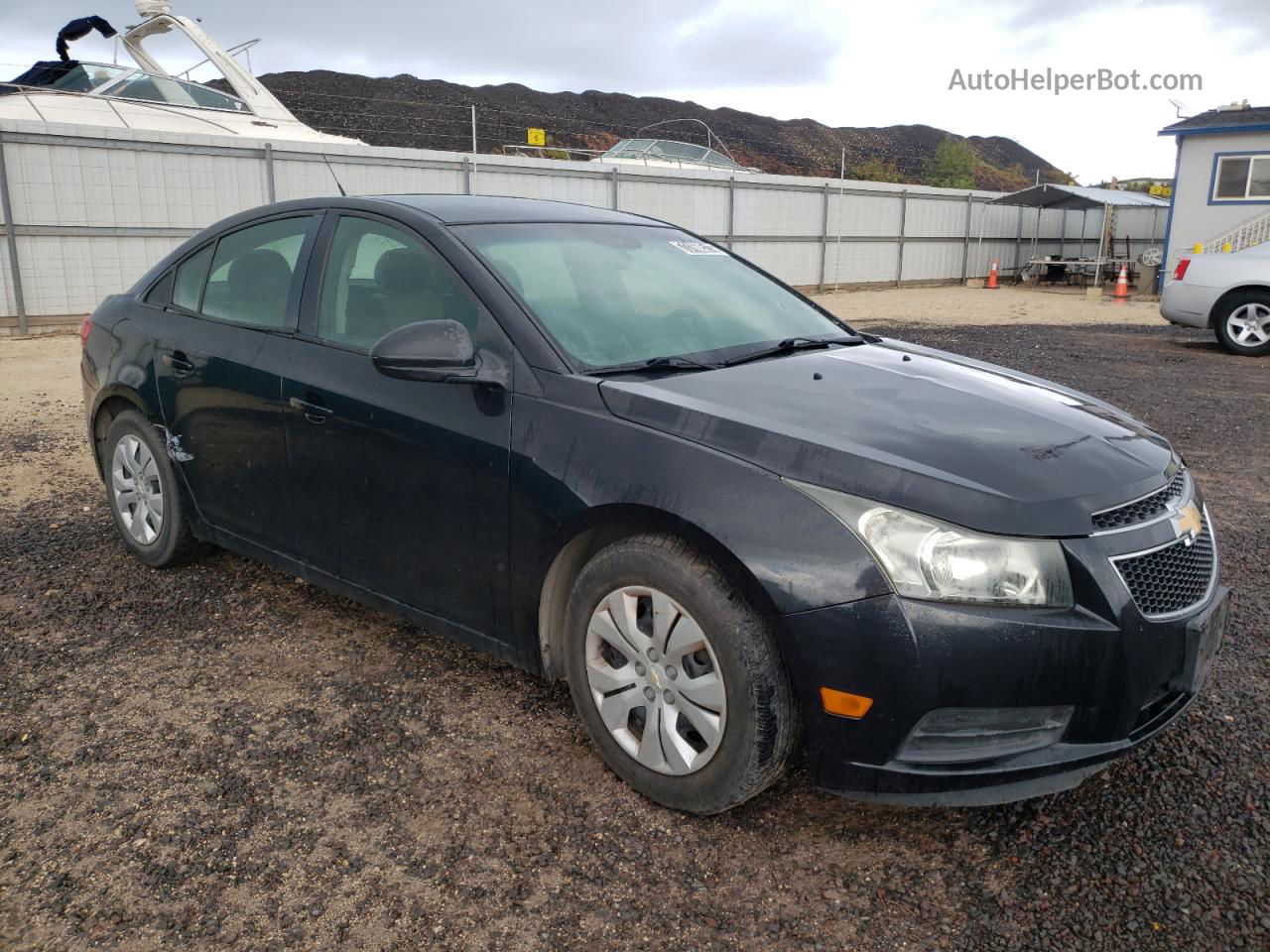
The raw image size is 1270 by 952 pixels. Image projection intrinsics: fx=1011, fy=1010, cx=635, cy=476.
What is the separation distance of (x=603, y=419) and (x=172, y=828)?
1534 mm

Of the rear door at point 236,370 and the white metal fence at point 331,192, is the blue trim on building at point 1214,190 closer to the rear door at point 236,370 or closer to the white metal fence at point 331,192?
the white metal fence at point 331,192

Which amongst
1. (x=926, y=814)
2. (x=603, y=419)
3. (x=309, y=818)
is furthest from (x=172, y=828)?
(x=926, y=814)

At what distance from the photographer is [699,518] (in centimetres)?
244

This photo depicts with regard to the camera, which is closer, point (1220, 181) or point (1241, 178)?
point (1241, 178)

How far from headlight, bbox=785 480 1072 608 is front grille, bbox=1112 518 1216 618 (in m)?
0.20

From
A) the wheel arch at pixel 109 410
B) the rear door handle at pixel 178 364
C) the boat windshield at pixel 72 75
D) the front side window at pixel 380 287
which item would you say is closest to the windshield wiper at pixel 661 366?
the front side window at pixel 380 287

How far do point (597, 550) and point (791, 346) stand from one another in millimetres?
1088

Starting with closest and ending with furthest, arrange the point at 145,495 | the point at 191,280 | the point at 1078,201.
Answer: the point at 191,280 < the point at 145,495 < the point at 1078,201

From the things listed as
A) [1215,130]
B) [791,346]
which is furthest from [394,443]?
[1215,130]

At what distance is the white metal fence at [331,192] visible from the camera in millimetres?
13688

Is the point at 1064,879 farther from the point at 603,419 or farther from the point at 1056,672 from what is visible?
the point at 603,419

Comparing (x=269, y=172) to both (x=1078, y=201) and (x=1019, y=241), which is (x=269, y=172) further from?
(x=1019, y=241)

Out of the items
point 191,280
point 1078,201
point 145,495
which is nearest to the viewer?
point 191,280

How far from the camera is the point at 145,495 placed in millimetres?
4375
